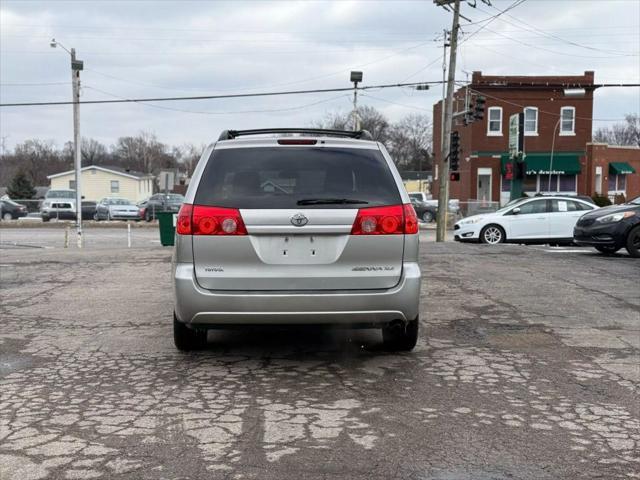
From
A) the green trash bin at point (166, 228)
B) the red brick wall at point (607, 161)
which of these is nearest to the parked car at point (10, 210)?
the green trash bin at point (166, 228)

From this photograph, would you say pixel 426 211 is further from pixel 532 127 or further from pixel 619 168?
pixel 619 168

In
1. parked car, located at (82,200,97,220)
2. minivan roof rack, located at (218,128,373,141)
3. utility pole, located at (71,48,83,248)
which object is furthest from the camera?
parked car, located at (82,200,97,220)

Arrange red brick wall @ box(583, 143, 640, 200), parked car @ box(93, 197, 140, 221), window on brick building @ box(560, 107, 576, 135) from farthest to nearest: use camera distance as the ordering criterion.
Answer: parked car @ box(93, 197, 140, 221) < red brick wall @ box(583, 143, 640, 200) < window on brick building @ box(560, 107, 576, 135)

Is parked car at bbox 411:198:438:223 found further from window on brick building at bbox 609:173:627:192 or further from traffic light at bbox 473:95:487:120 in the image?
traffic light at bbox 473:95:487:120

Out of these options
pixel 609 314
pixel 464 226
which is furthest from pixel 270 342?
pixel 464 226

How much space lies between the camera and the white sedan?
65.7ft

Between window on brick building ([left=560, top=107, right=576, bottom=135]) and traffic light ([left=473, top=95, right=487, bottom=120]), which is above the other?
window on brick building ([left=560, top=107, right=576, bottom=135])

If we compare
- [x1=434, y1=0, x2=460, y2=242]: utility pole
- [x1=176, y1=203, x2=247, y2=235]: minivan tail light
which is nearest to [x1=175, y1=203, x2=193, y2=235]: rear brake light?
[x1=176, y1=203, x2=247, y2=235]: minivan tail light

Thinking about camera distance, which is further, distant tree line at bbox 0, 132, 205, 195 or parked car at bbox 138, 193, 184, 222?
distant tree line at bbox 0, 132, 205, 195

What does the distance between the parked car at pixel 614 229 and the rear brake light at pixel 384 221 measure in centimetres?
1030

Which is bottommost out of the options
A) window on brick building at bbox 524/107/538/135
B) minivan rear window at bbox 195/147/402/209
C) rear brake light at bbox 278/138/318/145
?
minivan rear window at bbox 195/147/402/209

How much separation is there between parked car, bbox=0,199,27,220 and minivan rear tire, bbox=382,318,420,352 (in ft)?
147

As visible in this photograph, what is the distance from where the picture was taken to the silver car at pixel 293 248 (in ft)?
17.0

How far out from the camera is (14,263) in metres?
13.9
